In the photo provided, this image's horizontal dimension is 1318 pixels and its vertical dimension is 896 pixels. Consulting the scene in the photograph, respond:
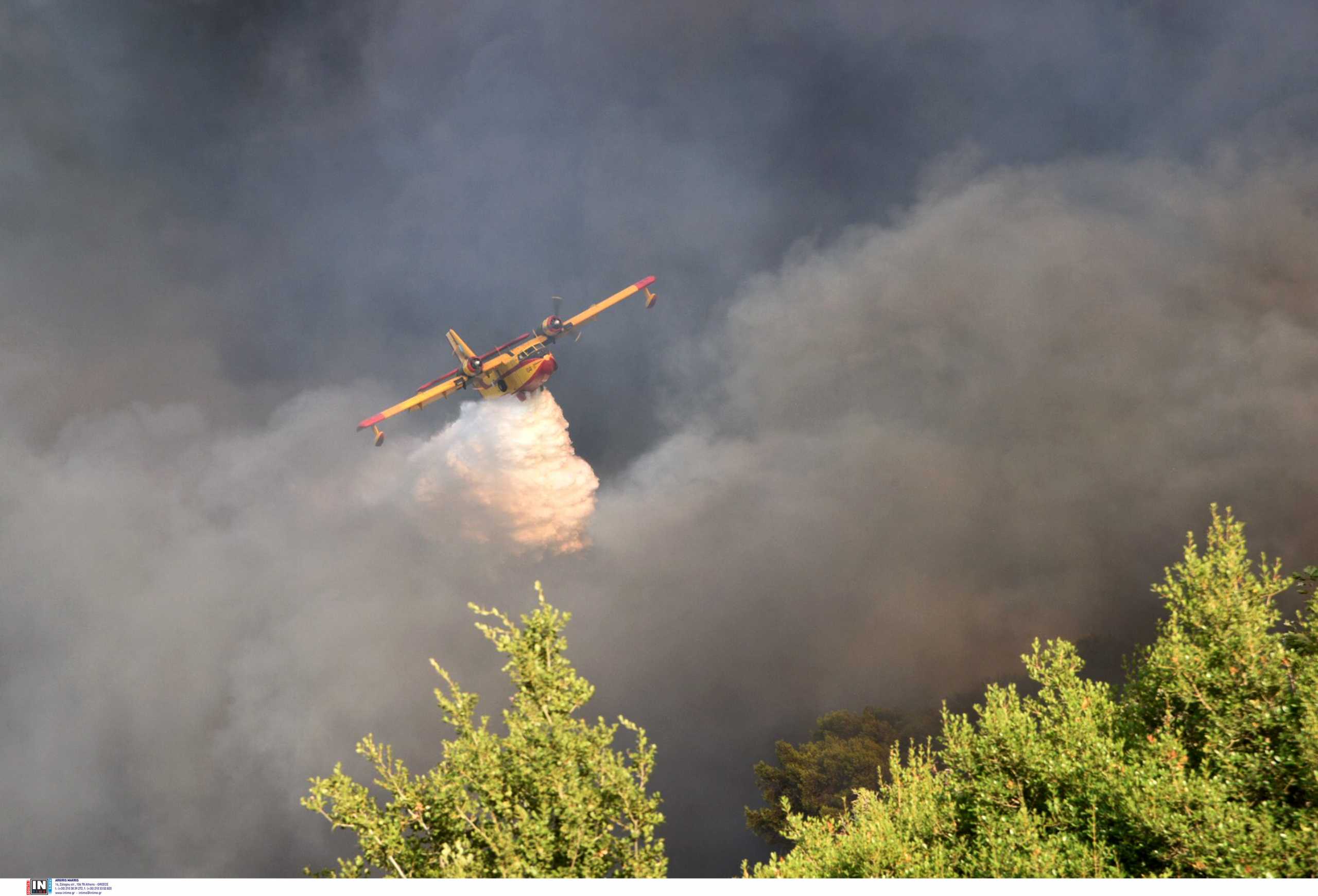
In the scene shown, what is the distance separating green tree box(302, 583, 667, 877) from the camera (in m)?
20.8

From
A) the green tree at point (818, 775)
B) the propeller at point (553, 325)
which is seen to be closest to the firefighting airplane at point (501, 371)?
the propeller at point (553, 325)

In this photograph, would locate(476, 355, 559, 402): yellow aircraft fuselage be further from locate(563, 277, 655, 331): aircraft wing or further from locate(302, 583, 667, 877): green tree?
locate(302, 583, 667, 877): green tree

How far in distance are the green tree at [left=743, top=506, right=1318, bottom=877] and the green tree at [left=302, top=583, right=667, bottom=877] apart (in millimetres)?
11020

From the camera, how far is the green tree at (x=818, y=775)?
9556 cm

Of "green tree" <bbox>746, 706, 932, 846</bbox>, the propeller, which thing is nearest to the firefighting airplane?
the propeller

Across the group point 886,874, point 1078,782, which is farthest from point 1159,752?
point 886,874

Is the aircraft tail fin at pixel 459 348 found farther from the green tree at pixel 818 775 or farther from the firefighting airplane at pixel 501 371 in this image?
the green tree at pixel 818 775

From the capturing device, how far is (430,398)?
310ft

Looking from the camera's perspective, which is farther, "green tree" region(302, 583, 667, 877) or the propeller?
the propeller

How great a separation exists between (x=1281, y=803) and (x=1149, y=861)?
13.1 ft

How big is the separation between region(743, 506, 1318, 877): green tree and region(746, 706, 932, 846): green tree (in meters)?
64.6

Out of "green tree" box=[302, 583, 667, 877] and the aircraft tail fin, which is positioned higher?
the aircraft tail fin

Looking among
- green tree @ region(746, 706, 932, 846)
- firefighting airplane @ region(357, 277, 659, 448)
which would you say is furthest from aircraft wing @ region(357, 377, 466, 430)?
green tree @ region(746, 706, 932, 846)

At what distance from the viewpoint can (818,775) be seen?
99.4 meters
